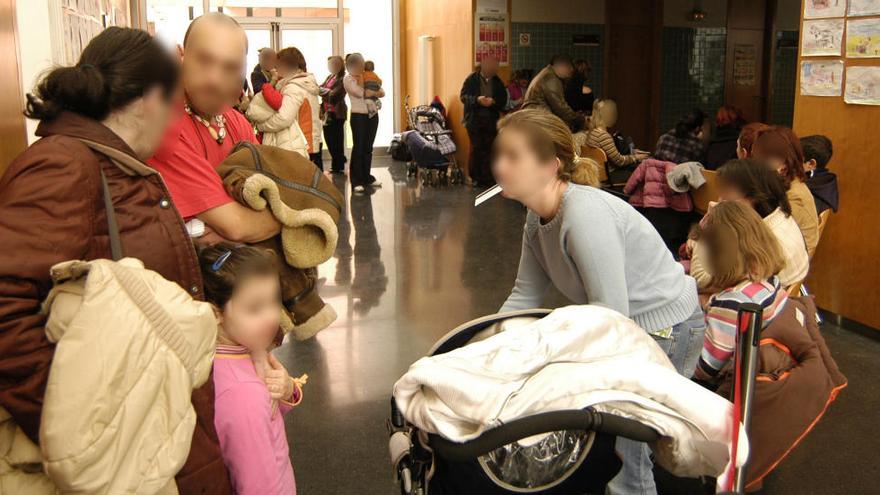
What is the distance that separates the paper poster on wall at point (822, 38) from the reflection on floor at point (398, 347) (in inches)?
65.0

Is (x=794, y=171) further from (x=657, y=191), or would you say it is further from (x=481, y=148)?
(x=481, y=148)

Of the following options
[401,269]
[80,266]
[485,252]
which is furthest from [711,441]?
[485,252]

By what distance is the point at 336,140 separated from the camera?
12289mm

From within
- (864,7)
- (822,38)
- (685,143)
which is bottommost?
(685,143)

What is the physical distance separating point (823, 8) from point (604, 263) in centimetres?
363

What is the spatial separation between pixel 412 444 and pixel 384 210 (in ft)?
24.1

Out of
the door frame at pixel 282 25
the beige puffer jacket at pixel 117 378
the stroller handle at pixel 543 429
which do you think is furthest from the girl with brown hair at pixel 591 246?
the door frame at pixel 282 25

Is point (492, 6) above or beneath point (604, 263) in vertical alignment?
above

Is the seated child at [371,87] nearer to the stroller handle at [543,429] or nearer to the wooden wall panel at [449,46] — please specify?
the wooden wall panel at [449,46]

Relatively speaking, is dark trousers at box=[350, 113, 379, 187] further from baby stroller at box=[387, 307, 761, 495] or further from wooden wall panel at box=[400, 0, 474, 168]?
baby stroller at box=[387, 307, 761, 495]

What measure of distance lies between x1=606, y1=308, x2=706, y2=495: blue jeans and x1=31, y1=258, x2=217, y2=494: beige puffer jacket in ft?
4.82

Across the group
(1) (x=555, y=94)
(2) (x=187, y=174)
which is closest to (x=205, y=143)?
(2) (x=187, y=174)

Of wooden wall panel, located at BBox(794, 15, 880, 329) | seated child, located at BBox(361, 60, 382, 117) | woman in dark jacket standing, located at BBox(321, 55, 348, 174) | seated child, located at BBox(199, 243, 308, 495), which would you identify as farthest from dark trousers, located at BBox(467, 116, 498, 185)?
seated child, located at BBox(199, 243, 308, 495)

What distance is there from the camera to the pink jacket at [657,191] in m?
6.28
